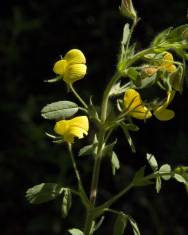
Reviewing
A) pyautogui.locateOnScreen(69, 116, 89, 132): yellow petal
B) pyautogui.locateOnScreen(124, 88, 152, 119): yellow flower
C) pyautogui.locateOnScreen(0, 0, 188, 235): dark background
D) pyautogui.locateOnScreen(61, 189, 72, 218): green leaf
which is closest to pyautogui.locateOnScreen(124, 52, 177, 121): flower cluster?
pyautogui.locateOnScreen(124, 88, 152, 119): yellow flower

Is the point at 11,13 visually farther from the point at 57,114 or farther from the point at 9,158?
the point at 57,114

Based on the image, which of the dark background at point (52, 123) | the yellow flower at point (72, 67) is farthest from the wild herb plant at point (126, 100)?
the dark background at point (52, 123)

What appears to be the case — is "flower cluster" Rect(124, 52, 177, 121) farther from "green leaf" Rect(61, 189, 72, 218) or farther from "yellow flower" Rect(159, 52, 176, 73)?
"green leaf" Rect(61, 189, 72, 218)

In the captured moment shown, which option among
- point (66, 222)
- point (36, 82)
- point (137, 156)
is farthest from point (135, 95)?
point (36, 82)

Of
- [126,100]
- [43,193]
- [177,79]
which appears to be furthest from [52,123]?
[177,79]

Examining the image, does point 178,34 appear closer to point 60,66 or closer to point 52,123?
point 60,66

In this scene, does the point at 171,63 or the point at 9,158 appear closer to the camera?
the point at 171,63
